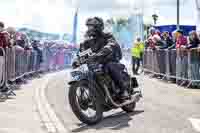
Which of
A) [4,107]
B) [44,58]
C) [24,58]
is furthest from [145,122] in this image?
[44,58]

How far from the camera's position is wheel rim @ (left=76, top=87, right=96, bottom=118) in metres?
8.89

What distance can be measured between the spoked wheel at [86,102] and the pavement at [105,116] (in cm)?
14

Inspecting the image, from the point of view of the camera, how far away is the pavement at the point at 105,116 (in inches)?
333

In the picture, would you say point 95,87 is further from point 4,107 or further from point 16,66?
point 16,66

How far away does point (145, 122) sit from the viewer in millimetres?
9156

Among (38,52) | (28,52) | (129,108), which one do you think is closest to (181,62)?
(28,52)

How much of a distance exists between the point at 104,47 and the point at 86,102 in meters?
1.09

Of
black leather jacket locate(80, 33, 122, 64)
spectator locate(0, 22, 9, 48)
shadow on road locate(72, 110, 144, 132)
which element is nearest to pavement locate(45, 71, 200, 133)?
shadow on road locate(72, 110, 144, 132)

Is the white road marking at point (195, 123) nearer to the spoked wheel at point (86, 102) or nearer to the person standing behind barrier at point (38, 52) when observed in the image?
the spoked wheel at point (86, 102)

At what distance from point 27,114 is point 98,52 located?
2082mm

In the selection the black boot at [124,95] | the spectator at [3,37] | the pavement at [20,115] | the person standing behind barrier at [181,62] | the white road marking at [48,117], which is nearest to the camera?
the white road marking at [48,117]

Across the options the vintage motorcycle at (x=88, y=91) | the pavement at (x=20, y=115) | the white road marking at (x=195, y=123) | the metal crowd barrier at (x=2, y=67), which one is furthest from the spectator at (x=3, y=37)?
the white road marking at (x=195, y=123)

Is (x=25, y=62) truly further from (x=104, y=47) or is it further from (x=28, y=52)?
Result: (x=104, y=47)

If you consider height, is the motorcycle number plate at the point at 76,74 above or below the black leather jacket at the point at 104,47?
below
